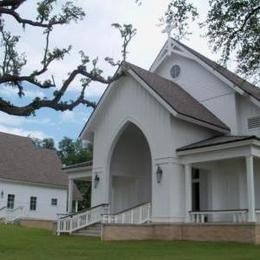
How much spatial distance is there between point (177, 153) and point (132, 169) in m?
5.45

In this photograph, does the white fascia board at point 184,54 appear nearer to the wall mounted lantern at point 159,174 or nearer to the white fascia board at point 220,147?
the white fascia board at point 220,147

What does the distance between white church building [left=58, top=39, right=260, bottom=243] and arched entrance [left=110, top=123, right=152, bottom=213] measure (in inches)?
2.1

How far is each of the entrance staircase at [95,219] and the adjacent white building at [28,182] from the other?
15296 millimetres

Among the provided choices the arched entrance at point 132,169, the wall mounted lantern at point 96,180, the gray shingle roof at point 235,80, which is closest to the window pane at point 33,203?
the arched entrance at point 132,169

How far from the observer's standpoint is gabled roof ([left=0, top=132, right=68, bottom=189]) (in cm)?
3991

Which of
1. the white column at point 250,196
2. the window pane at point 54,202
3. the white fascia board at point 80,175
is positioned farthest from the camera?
the window pane at point 54,202

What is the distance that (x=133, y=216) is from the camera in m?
21.4

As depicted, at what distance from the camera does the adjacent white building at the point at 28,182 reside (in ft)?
128

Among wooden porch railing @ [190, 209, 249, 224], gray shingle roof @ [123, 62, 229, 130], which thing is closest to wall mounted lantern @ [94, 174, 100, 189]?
gray shingle roof @ [123, 62, 229, 130]

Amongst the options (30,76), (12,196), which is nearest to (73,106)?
(30,76)

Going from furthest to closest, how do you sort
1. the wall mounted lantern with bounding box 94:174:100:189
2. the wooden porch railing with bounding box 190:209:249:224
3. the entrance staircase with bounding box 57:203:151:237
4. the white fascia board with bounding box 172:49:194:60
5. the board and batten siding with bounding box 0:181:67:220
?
the board and batten siding with bounding box 0:181:67:220
the white fascia board with bounding box 172:49:194:60
the wall mounted lantern with bounding box 94:174:100:189
the entrance staircase with bounding box 57:203:151:237
the wooden porch railing with bounding box 190:209:249:224

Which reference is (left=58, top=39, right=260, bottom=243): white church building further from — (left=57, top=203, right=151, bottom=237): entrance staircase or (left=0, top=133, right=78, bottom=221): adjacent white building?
(left=0, top=133, right=78, bottom=221): adjacent white building

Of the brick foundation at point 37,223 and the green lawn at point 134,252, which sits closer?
the green lawn at point 134,252

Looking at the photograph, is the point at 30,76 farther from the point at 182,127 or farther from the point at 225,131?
the point at 225,131
